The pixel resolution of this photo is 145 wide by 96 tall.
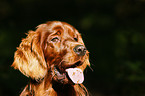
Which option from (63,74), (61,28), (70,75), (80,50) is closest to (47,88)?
(63,74)

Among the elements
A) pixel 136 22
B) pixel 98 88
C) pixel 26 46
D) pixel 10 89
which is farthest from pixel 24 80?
pixel 136 22

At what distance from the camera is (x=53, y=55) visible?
3.67 metres

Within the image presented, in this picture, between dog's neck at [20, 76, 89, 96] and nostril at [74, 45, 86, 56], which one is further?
dog's neck at [20, 76, 89, 96]

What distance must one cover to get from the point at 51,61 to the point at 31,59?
307 millimetres

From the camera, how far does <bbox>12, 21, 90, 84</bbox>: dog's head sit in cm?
353

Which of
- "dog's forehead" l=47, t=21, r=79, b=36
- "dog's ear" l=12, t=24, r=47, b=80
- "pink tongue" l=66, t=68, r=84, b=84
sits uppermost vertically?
"dog's forehead" l=47, t=21, r=79, b=36

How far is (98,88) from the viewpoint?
784 cm

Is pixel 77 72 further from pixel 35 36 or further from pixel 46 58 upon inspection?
pixel 35 36

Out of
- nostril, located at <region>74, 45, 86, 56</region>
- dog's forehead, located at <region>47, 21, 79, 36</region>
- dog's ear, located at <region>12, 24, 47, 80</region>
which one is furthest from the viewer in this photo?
dog's forehead, located at <region>47, 21, 79, 36</region>

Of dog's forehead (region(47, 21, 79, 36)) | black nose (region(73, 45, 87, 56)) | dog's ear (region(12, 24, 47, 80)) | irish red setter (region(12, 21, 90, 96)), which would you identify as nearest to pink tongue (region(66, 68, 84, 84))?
irish red setter (region(12, 21, 90, 96))

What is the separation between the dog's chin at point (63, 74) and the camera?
140 inches

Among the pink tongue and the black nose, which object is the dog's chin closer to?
the pink tongue

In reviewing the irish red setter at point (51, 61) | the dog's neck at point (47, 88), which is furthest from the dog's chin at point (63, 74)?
the dog's neck at point (47, 88)

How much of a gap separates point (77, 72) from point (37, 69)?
24.4 inches
